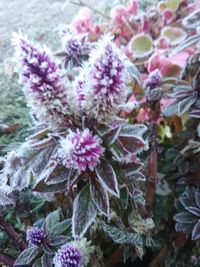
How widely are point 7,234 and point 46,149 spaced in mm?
299

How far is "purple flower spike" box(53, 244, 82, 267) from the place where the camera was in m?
0.67

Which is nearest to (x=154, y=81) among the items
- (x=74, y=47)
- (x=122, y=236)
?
(x=74, y=47)

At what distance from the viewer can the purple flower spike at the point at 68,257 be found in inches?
26.3

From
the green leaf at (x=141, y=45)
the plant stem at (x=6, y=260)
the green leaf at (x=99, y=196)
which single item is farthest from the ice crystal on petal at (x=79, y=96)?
the green leaf at (x=141, y=45)

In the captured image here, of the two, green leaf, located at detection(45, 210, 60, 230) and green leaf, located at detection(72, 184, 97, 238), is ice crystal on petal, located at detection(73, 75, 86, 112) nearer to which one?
green leaf, located at detection(72, 184, 97, 238)

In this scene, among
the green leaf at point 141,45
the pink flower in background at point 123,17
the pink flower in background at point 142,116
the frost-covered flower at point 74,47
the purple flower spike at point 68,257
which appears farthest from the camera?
the pink flower in background at point 123,17

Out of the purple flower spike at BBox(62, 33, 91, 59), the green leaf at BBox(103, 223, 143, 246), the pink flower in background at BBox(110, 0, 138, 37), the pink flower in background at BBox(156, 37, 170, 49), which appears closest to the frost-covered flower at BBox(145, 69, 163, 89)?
the purple flower spike at BBox(62, 33, 91, 59)

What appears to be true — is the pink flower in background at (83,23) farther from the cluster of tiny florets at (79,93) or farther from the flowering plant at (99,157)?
the cluster of tiny florets at (79,93)

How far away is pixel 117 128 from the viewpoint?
595 millimetres

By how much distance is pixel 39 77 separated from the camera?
0.53 meters

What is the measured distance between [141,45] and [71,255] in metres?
0.78

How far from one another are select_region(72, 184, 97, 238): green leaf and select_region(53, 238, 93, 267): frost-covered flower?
0.08m

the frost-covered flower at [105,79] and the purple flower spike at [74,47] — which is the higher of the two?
the purple flower spike at [74,47]

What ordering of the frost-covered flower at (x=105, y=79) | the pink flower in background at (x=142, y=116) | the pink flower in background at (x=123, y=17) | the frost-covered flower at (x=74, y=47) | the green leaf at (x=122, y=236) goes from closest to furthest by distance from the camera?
the frost-covered flower at (x=105, y=79)
the green leaf at (x=122, y=236)
the frost-covered flower at (x=74, y=47)
the pink flower in background at (x=142, y=116)
the pink flower in background at (x=123, y=17)
